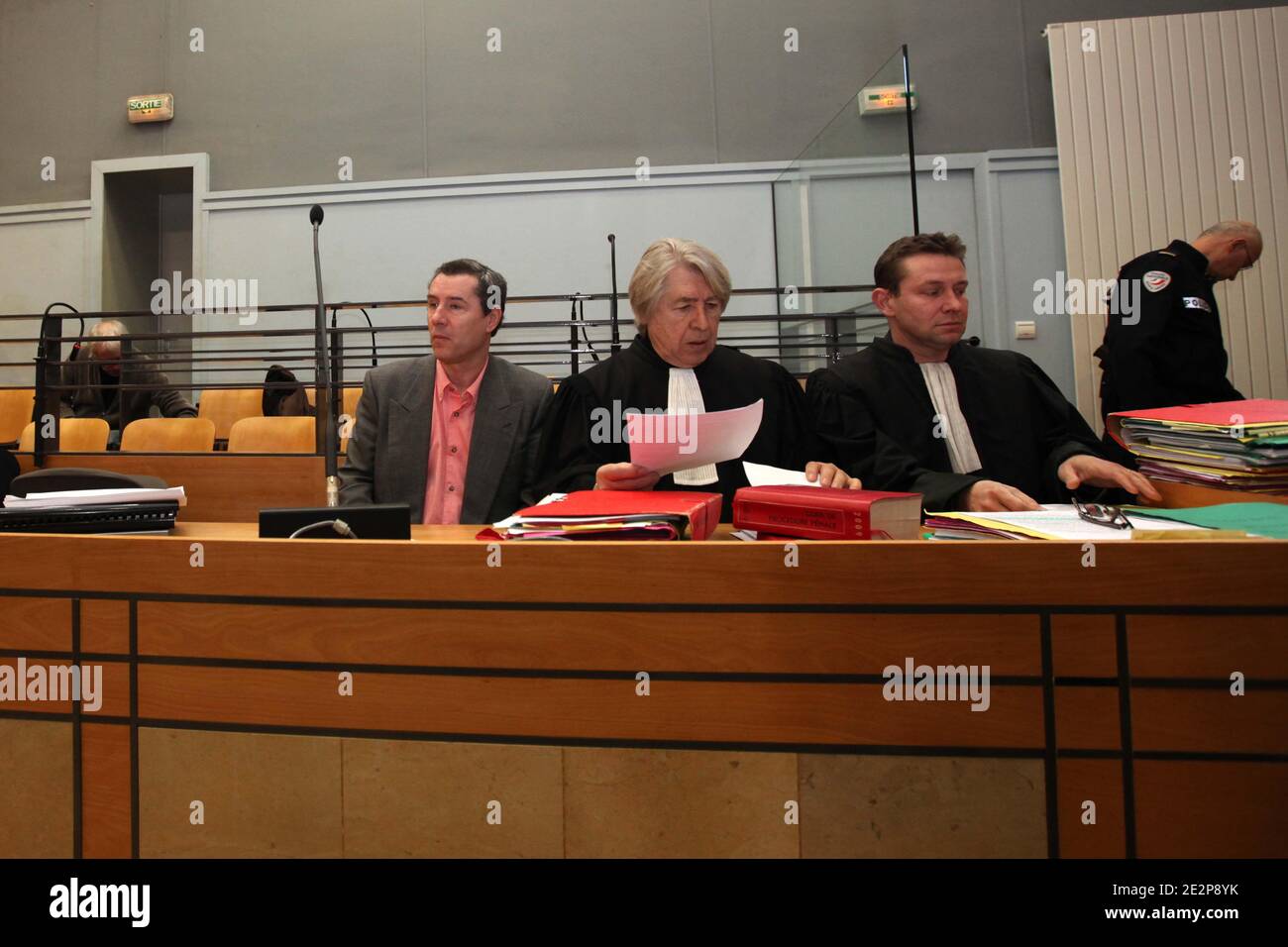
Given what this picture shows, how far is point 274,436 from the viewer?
3818 mm

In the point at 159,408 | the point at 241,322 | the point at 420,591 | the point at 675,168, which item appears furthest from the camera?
the point at 241,322

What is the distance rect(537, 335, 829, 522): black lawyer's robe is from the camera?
200 centimetres

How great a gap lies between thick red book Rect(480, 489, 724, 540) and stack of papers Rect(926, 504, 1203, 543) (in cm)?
32

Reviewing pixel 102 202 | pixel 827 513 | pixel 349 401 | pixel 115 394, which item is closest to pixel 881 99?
pixel 349 401

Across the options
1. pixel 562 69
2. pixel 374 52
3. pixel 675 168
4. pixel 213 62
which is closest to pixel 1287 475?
pixel 675 168

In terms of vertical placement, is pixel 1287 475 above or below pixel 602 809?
above

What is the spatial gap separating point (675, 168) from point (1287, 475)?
4.80 meters

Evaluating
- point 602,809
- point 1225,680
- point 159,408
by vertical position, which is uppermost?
point 159,408

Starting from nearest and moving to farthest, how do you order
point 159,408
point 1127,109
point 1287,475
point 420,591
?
point 420,591
point 1287,475
point 159,408
point 1127,109

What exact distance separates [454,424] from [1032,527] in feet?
5.54

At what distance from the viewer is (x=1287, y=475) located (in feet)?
3.92

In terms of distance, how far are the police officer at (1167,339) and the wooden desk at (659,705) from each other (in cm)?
233

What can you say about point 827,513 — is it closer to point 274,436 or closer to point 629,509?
point 629,509

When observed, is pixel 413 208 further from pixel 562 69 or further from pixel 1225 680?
pixel 1225 680
